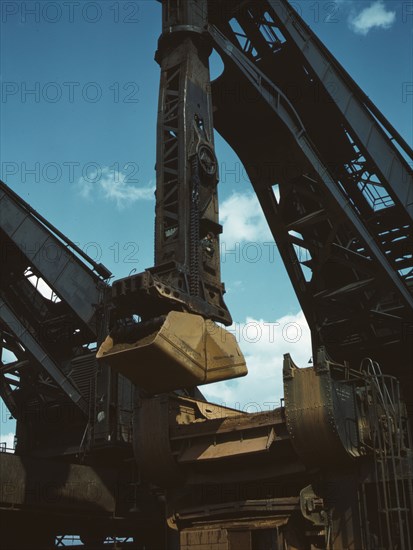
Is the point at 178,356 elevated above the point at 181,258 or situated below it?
below

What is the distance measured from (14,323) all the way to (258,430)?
10.3 metres

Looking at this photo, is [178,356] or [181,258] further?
[181,258]

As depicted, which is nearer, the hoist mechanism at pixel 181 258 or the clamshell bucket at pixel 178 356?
the clamshell bucket at pixel 178 356

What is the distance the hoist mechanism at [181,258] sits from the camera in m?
10.5

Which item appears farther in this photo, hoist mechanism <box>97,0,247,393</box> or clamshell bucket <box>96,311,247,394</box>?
hoist mechanism <box>97,0,247,393</box>

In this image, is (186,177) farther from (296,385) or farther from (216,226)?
(296,385)

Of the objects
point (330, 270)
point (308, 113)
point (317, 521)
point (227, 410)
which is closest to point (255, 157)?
point (308, 113)

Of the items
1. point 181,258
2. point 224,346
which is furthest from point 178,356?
point 181,258

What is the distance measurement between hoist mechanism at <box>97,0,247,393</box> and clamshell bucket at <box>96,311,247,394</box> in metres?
0.02

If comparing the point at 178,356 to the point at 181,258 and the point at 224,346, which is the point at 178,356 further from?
the point at 181,258

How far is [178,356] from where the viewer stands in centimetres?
1034

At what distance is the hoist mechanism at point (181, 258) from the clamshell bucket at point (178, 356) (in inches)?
0.6

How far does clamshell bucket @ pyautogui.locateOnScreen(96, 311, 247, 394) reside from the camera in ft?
33.6

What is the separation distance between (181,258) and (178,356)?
7.21ft
